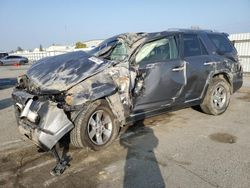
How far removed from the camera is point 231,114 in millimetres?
6172

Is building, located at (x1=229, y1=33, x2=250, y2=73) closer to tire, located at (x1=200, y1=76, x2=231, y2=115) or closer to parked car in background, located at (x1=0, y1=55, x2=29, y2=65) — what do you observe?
tire, located at (x1=200, y1=76, x2=231, y2=115)

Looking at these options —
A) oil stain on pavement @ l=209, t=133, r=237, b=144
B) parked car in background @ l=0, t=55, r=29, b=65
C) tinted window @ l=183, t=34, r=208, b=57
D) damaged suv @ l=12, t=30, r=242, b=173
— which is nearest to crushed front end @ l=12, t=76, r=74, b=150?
damaged suv @ l=12, t=30, r=242, b=173

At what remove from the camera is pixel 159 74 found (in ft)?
15.3

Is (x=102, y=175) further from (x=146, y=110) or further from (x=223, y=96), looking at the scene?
(x=223, y=96)

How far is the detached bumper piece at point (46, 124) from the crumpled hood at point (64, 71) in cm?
26

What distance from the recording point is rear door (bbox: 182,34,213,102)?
5198mm

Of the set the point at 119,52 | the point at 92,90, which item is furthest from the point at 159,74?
the point at 92,90

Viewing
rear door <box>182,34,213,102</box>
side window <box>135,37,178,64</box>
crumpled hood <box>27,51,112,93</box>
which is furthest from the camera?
rear door <box>182,34,213,102</box>

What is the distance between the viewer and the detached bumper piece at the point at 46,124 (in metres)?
3.49

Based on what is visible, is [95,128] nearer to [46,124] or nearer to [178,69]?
[46,124]

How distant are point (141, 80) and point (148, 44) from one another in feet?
2.41

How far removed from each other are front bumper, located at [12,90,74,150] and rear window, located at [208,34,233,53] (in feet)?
13.3

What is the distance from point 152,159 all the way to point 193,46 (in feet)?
9.15

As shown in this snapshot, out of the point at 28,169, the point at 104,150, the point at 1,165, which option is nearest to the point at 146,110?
the point at 104,150
